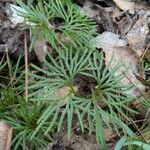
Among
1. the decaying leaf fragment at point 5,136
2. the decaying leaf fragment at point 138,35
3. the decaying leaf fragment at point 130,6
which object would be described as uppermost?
the decaying leaf fragment at point 130,6

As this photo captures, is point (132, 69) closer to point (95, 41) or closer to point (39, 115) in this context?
point (95, 41)

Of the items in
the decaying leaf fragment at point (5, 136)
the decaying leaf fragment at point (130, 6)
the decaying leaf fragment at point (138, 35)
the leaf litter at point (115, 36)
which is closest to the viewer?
the decaying leaf fragment at point (5, 136)

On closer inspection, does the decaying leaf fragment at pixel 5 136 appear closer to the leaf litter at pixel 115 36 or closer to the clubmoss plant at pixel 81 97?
the leaf litter at pixel 115 36

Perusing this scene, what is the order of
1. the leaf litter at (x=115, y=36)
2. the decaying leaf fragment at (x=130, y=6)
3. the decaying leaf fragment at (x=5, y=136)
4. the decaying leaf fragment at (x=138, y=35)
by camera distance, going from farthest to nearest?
the decaying leaf fragment at (x=130, y=6)
the decaying leaf fragment at (x=138, y=35)
the leaf litter at (x=115, y=36)
the decaying leaf fragment at (x=5, y=136)

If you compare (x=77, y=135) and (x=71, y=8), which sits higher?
(x=71, y=8)

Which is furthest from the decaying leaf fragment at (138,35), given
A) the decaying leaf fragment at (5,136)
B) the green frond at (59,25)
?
the decaying leaf fragment at (5,136)

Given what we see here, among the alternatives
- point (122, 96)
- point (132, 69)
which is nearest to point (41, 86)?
point (122, 96)

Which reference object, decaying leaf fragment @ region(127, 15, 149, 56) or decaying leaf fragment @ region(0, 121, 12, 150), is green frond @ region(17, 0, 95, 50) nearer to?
decaying leaf fragment @ region(127, 15, 149, 56)

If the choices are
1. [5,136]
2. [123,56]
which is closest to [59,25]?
[123,56]
